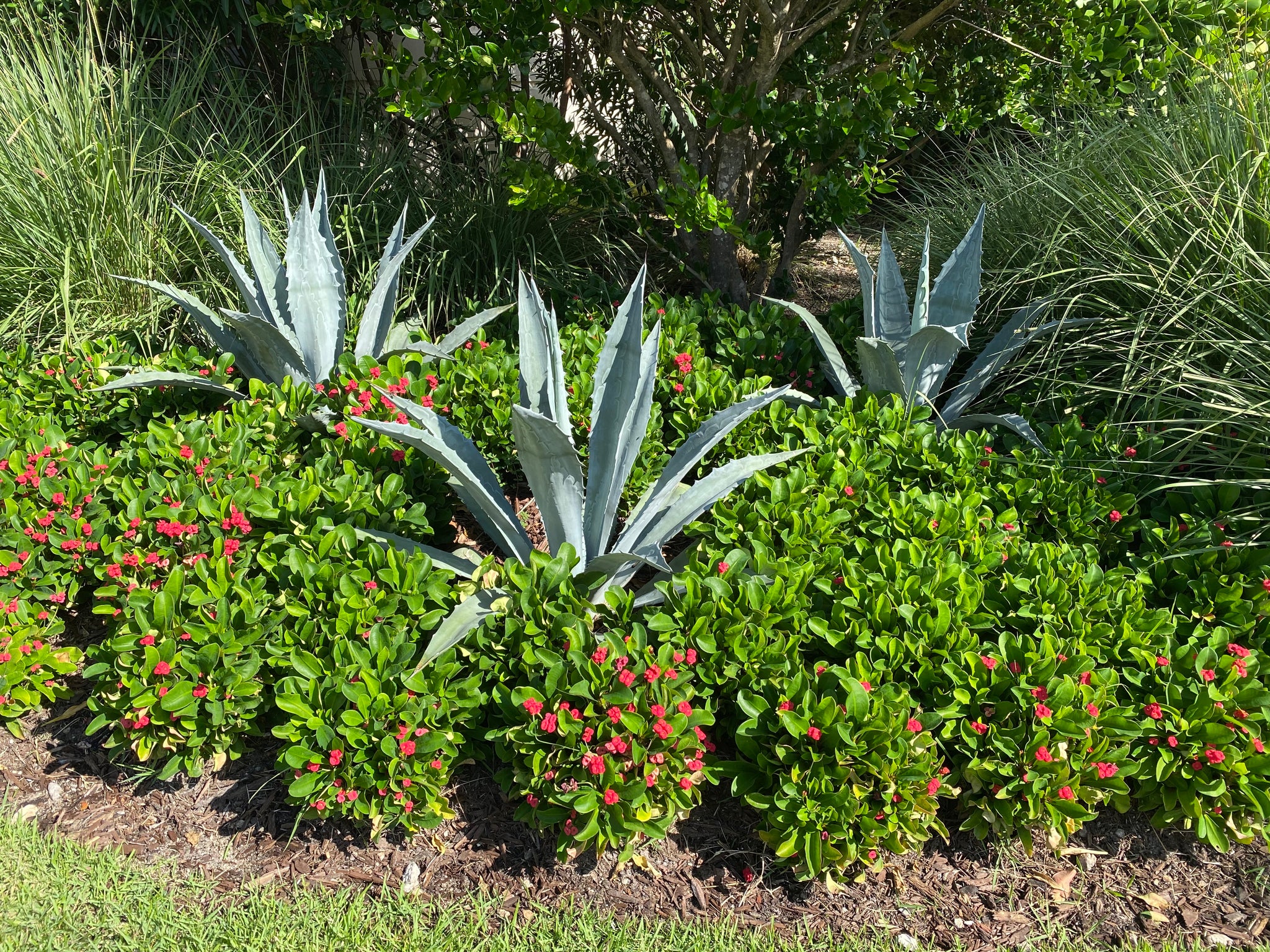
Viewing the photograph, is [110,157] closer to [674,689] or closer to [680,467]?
[680,467]

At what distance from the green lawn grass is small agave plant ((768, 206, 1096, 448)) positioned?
1850mm

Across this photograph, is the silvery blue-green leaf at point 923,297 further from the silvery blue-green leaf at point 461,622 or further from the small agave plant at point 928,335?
the silvery blue-green leaf at point 461,622

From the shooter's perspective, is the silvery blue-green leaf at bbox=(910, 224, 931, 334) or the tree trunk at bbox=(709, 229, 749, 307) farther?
the tree trunk at bbox=(709, 229, 749, 307)

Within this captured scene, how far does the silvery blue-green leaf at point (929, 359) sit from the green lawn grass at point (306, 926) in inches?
71.8

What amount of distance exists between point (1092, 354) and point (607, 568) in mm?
2156

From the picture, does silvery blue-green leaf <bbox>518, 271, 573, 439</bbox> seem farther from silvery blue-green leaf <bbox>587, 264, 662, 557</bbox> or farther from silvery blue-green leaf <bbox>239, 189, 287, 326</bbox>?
silvery blue-green leaf <bbox>239, 189, 287, 326</bbox>

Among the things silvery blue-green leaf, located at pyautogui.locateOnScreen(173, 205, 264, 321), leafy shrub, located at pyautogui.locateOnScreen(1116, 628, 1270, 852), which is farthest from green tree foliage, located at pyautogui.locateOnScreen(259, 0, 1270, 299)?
leafy shrub, located at pyautogui.locateOnScreen(1116, 628, 1270, 852)

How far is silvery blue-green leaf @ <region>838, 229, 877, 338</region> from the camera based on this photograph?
3.32 m

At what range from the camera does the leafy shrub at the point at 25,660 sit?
8.13 feet

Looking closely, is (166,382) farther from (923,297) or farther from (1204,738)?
(1204,738)

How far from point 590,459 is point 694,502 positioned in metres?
0.32

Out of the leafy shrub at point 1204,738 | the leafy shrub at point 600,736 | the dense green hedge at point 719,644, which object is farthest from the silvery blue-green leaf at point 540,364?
the leafy shrub at point 1204,738

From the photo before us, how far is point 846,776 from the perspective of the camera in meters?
2.12

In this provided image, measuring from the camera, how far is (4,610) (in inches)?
99.3
